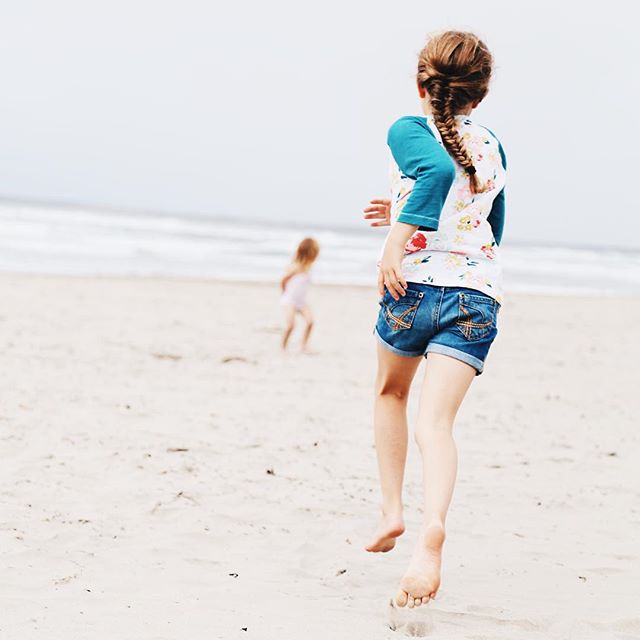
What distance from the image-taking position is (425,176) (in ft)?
8.06

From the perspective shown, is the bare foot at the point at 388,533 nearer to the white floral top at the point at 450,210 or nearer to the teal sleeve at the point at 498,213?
the white floral top at the point at 450,210

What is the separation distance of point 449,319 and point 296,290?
6096mm

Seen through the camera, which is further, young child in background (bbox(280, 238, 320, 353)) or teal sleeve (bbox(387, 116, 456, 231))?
young child in background (bbox(280, 238, 320, 353))

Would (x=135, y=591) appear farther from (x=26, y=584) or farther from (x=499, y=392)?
(x=499, y=392)

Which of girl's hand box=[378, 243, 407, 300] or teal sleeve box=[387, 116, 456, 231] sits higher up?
teal sleeve box=[387, 116, 456, 231]

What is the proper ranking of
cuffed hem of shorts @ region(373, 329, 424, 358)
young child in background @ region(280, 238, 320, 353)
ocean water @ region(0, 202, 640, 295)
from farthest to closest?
ocean water @ region(0, 202, 640, 295) < young child in background @ region(280, 238, 320, 353) < cuffed hem of shorts @ region(373, 329, 424, 358)

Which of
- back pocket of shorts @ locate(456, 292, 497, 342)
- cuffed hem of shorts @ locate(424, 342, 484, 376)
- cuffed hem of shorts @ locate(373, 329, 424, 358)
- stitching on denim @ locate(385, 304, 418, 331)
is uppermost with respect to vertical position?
back pocket of shorts @ locate(456, 292, 497, 342)

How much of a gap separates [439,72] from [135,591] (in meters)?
1.84

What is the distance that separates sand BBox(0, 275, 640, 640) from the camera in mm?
2641

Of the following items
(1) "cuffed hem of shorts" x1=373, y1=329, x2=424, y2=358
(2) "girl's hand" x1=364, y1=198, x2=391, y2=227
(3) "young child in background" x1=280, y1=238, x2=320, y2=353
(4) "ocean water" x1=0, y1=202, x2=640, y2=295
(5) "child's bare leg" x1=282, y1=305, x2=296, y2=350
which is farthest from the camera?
(4) "ocean water" x1=0, y1=202, x2=640, y2=295

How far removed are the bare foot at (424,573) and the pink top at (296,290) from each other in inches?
242

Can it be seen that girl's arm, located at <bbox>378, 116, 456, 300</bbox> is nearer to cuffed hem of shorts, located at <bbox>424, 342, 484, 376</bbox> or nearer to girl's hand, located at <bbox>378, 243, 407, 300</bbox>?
girl's hand, located at <bbox>378, 243, 407, 300</bbox>

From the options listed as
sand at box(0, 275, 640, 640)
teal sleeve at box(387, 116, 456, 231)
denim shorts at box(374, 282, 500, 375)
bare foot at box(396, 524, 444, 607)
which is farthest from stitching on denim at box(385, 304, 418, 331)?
sand at box(0, 275, 640, 640)

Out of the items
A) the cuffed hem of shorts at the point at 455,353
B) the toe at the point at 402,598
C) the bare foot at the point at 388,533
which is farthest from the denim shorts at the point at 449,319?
the toe at the point at 402,598
